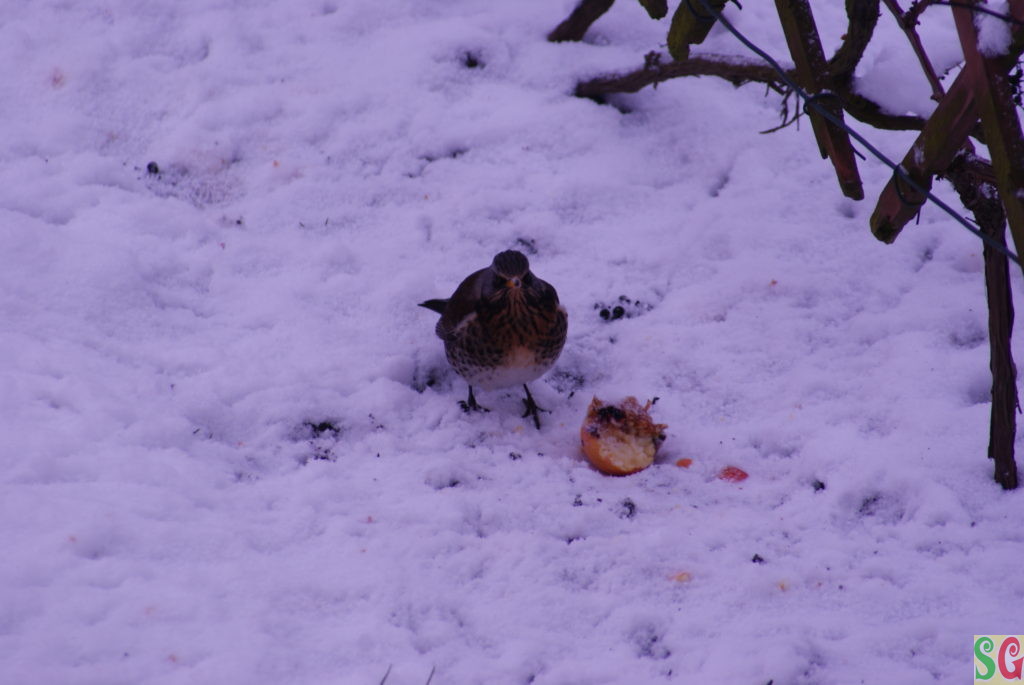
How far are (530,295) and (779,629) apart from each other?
1502mm

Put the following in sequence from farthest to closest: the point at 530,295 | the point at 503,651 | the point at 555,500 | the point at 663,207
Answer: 1. the point at 663,207
2. the point at 530,295
3. the point at 555,500
4. the point at 503,651

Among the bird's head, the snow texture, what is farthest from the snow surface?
the snow texture

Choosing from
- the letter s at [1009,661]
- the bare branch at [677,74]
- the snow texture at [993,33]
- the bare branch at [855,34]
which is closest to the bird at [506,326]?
the bare branch at [855,34]

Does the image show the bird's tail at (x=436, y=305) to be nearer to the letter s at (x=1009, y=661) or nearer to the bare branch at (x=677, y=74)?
the bare branch at (x=677, y=74)

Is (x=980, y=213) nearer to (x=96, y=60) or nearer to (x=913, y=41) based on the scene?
(x=913, y=41)

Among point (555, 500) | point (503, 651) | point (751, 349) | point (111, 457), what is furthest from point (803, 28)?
point (111, 457)

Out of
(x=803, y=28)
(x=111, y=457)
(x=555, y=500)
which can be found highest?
(x=803, y=28)

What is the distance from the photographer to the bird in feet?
11.8

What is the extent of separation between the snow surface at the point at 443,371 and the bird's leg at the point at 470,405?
0.05 metres

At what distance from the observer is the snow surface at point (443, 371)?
2758 mm

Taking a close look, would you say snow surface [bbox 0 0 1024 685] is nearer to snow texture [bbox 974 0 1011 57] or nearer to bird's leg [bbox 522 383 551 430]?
bird's leg [bbox 522 383 551 430]

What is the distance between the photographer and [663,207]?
→ 15.1 ft

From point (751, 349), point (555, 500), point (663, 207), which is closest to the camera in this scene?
point (555, 500)

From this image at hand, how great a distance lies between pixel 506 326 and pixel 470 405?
0.43m
